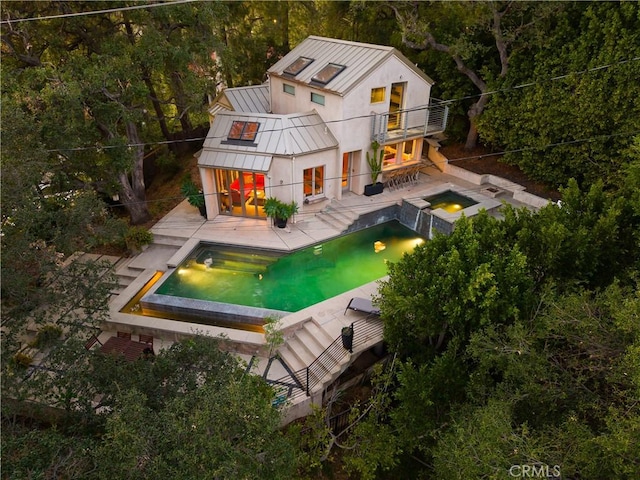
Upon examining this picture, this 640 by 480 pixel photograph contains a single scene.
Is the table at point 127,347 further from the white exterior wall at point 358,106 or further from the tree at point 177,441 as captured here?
the white exterior wall at point 358,106

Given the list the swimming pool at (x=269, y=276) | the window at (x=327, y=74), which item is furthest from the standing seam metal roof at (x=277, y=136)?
the swimming pool at (x=269, y=276)

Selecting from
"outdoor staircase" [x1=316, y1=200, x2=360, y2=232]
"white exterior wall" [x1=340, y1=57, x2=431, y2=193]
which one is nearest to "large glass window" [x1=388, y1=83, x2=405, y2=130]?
"white exterior wall" [x1=340, y1=57, x2=431, y2=193]

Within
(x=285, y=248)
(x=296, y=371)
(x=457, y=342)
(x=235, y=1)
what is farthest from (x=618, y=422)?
(x=235, y=1)

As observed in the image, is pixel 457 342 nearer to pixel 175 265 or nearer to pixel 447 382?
pixel 447 382

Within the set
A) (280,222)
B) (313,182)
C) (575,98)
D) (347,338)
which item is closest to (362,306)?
(347,338)

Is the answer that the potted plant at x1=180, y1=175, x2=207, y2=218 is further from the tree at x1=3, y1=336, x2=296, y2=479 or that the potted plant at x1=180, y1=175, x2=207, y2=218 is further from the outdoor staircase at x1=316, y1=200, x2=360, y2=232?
the tree at x1=3, y1=336, x2=296, y2=479

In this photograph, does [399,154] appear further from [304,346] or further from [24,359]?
[24,359]

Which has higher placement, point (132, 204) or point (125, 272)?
point (132, 204)
